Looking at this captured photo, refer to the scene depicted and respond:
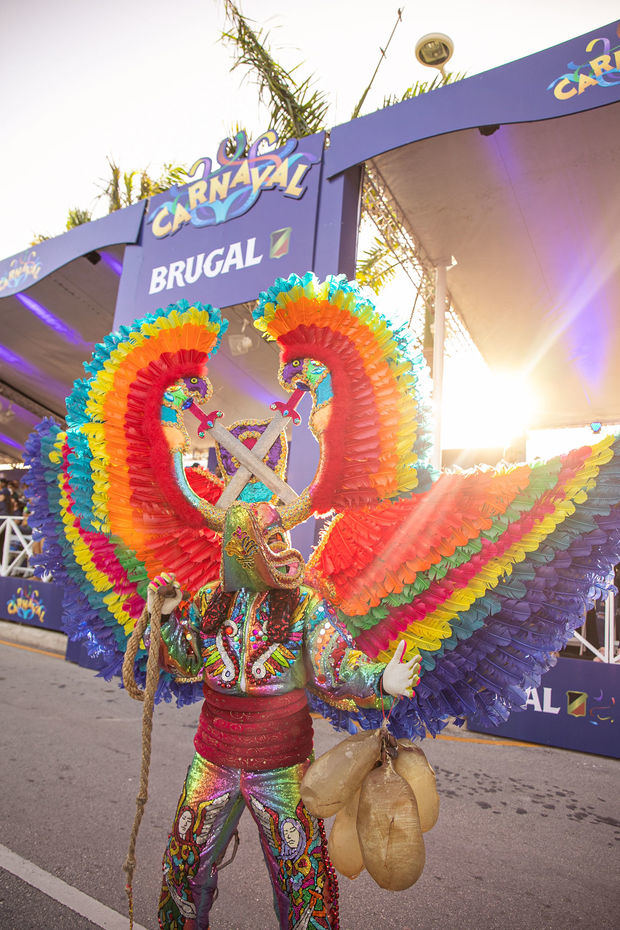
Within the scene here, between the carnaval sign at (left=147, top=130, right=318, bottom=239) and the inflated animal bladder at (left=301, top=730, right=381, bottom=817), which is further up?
the carnaval sign at (left=147, top=130, right=318, bottom=239)

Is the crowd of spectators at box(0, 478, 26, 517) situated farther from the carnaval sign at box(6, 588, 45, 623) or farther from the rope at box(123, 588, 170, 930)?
the rope at box(123, 588, 170, 930)

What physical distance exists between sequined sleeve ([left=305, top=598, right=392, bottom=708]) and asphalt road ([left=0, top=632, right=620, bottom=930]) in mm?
1289

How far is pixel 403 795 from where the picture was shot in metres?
1.34

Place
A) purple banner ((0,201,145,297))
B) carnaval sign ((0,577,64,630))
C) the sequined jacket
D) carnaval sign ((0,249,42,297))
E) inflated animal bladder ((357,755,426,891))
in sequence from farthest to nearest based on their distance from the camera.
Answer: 1. carnaval sign ((0,249,42,297))
2. carnaval sign ((0,577,64,630))
3. purple banner ((0,201,145,297))
4. the sequined jacket
5. inflated animal bladder ((357,755,426,891))

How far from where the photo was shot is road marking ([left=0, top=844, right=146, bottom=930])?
2131mm

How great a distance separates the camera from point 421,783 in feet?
4.65

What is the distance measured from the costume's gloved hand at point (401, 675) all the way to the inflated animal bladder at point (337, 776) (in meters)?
0.14

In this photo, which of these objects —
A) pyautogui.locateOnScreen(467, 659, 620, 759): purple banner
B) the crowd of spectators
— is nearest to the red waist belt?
pyautogui.locateOnScreen(467, 659, 620, 759): purple banner

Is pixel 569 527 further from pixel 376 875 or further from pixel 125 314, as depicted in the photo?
pixel 125 314

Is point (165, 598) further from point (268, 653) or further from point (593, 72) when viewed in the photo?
point (593, 72)

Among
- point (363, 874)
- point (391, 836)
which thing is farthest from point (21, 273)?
point (391, 836)

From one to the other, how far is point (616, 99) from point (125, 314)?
17.0 ft

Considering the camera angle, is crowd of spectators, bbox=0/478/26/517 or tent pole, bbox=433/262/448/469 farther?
crowd of spectators, bbox=0/478/26/517

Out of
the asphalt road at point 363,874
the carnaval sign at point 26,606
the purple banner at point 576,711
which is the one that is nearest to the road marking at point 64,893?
the asphalt road at point 363,874
